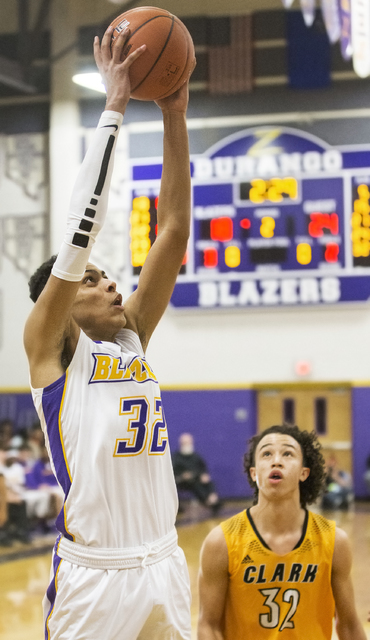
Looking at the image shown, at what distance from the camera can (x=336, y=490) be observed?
1127 centimetres

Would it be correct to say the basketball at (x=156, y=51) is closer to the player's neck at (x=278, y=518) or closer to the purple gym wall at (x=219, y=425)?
the player's neck at (x=278, y=518)

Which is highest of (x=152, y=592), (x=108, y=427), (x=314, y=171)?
(x=314, y=171)

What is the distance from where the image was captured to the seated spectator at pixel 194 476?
11242mm

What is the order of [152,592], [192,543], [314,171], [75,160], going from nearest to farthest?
[152,592]
[192,543]
[314,171]
[75,160]

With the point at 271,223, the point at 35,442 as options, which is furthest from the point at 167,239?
the point at 271,223

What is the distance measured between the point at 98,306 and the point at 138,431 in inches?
16.3

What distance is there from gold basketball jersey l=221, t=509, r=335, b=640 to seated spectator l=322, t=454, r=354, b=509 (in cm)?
867

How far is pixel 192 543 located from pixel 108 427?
6860 mm

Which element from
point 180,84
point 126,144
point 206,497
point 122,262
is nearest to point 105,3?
point 126,144

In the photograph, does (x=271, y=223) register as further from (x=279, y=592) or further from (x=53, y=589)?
(x=53, y=589)

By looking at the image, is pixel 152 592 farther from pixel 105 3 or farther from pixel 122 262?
pixel 105 3

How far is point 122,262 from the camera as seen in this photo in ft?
41.0

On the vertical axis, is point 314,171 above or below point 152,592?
above

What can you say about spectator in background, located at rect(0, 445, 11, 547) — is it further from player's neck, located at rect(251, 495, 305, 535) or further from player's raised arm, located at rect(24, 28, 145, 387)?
player's raised arm, located at rect(24, 28, 145, 387)
